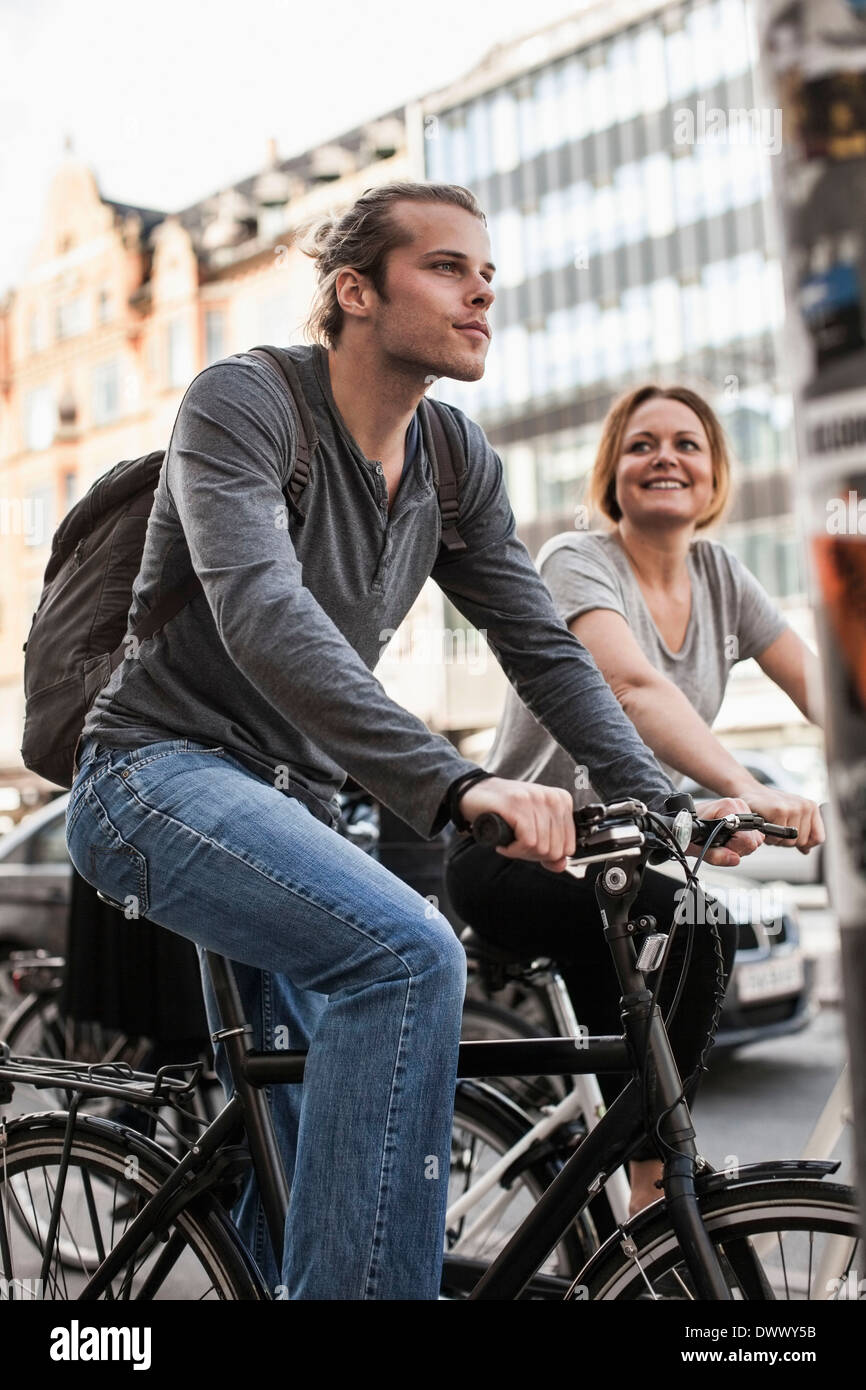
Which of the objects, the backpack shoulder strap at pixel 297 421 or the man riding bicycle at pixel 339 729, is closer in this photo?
the man riding bicycle at pixel 339 729

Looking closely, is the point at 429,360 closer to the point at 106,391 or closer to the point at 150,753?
the point at 150,753

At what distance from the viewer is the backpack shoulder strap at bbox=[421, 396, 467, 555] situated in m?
2.61

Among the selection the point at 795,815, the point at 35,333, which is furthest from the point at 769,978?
the point at 35,333

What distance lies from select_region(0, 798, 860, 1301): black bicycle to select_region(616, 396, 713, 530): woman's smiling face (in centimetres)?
116

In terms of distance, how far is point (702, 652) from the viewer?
336 cm

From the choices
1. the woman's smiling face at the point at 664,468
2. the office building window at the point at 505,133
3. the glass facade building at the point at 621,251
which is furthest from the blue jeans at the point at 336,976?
the office building window at the point at 505,133

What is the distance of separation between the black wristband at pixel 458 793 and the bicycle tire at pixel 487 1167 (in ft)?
3.95

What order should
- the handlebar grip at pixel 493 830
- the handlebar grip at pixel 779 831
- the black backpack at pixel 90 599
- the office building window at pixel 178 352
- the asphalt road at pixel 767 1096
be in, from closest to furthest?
the handlebar grip at pixel 493 830 → the handlebar grip at pixel 779 831 → the black backpack at pixel 90 599 → the asphalt road at pixel 767 1096 → the office building window at pixel 178 352

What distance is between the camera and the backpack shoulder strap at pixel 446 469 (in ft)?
8.55

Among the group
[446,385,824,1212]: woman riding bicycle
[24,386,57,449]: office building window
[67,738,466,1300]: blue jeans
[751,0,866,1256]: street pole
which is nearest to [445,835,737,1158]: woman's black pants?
[446,385,824,1212]: woman riding bicycle

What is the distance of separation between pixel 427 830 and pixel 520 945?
43.2 inches

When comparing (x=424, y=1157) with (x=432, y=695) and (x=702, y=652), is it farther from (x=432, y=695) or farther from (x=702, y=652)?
(x=432, y=695)

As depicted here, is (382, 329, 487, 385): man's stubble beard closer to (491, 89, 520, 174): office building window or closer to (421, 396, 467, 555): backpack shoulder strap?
(421, 396, 467, 555): backpack shoulder strap

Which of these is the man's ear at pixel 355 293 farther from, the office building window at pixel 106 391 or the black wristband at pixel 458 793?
the office building window at pixel 106 391
